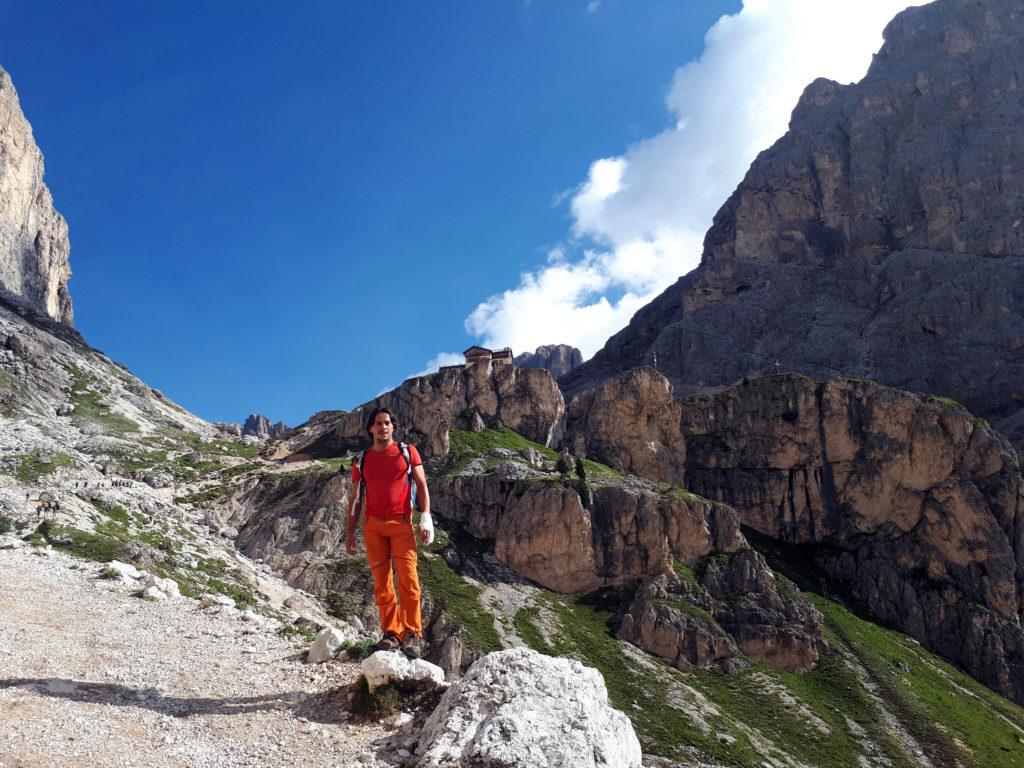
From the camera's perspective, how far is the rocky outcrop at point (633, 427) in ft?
427

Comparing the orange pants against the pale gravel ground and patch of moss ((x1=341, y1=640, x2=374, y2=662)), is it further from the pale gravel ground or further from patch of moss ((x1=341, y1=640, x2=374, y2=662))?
the pale gravel ground

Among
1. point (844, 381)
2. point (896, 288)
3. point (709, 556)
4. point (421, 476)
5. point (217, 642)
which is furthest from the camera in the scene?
point (896, 288)

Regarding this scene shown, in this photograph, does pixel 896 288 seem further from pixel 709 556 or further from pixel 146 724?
pixel 146 724

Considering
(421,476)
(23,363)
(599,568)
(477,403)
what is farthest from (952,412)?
(23,363)

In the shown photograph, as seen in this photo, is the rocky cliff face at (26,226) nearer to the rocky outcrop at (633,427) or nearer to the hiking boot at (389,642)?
the rocky outcrop at (633,427)

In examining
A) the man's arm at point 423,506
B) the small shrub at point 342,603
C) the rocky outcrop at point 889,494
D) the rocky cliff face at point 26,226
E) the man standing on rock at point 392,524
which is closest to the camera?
the man standing on rock at point 392,524

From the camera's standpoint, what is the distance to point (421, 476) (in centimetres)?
1209

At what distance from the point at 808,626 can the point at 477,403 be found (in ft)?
210

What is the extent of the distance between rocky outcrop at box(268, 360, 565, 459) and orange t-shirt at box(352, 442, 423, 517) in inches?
4185

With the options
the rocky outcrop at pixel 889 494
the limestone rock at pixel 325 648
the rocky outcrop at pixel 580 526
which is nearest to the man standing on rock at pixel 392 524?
the limestone rock at pixel 325 648

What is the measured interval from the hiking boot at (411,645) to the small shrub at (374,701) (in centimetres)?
114

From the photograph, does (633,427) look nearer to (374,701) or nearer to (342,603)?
(342,603)

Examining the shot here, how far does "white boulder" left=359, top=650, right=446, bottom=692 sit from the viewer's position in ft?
32.4

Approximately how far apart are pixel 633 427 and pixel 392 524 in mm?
123561
